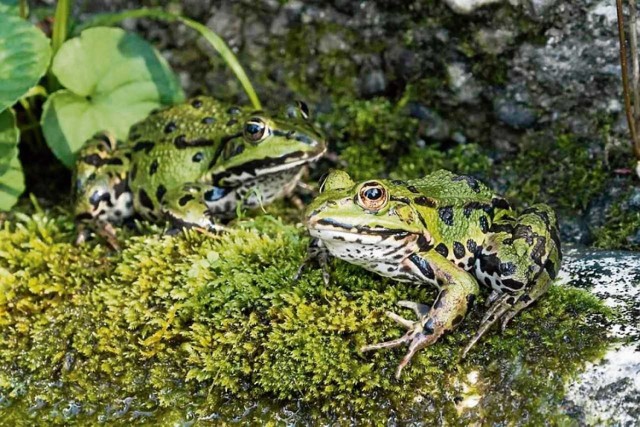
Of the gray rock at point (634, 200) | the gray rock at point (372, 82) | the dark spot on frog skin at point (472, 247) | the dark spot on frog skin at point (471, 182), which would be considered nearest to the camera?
the dark spot on frog skin at point (472, 247)

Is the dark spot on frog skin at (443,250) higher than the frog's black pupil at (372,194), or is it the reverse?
the frog's black pupil at (372,194)

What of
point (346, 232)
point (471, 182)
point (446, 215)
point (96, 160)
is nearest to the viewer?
point (346, 232)

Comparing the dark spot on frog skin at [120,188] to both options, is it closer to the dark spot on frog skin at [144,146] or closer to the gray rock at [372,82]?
the dark spot on frog skin at [144,146]

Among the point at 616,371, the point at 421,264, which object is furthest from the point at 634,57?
the point at 616,371

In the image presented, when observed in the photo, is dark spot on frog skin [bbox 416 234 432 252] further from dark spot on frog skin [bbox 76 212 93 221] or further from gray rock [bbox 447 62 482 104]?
dark spot on frog skin [bbox 76 212 93 221]

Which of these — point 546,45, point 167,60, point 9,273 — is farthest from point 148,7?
point 546,45

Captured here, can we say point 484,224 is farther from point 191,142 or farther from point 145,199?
point 145,199

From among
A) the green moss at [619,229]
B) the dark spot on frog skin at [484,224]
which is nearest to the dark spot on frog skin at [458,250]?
the dark spot on frog skin at [484,224]
